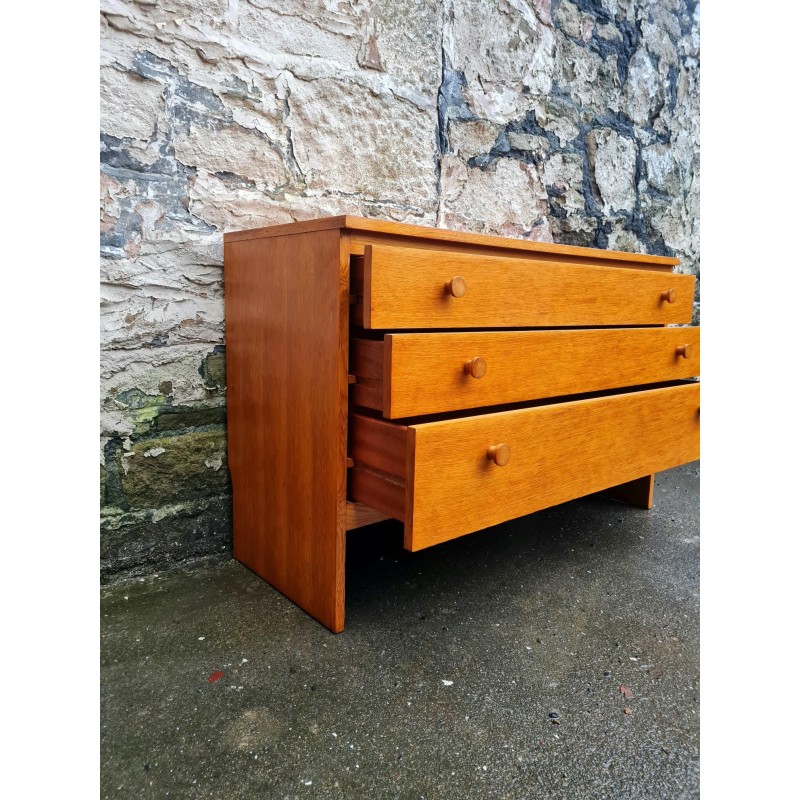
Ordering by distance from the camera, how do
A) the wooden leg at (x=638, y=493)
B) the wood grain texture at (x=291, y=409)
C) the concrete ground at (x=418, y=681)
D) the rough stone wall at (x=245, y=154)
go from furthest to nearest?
the wooden leg at (x=638, y=493) < the rough stone wall at (x=245, y=154) < the wood grain texture at (x=291, y=409) < the concrete ground at (x=418, y=681)

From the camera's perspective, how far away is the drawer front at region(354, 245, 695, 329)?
103 centimetres

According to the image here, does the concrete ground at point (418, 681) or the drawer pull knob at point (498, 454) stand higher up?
the drawer pull knob at point (498, 454)

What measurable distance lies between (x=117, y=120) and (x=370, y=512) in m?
0.94

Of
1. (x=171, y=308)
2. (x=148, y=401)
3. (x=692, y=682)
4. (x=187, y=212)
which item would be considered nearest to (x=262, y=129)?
(x=187, y=212)

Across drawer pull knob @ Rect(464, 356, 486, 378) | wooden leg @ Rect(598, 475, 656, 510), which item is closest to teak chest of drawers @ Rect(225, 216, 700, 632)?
drawer pull knob @ Rect(464, 356, 486, 378)

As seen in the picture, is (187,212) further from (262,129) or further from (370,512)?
(370,512)

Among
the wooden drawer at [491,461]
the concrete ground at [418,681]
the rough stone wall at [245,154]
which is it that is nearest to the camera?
the concrete ground at [418,681]

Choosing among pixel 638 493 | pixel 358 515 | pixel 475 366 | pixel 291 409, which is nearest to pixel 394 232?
pixel 475 366

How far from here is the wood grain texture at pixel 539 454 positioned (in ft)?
3.39

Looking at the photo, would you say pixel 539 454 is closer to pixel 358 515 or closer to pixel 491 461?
pixel 491 461

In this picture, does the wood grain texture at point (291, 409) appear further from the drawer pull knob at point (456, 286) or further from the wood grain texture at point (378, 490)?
the drawer pull knob at point (456, 286)

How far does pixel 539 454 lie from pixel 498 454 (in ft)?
0.49

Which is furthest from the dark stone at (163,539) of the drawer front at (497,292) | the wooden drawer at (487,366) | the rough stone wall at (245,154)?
the drawer front at (497,292)

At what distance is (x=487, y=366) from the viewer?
116 centimetres
